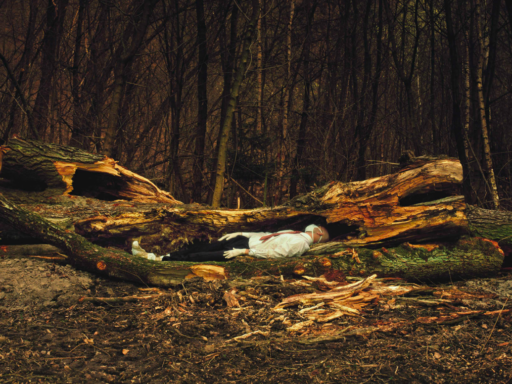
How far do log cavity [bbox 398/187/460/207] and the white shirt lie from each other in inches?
57.4

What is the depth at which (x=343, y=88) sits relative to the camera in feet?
34.9

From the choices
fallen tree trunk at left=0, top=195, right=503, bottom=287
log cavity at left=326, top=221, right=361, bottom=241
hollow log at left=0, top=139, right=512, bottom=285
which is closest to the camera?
fallen tree trunk at left=0, top=195, right=503, bottom=287

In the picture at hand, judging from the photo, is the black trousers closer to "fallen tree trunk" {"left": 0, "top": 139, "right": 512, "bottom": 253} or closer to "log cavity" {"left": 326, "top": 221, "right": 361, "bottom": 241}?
"fallen tree trunk" {"left": 0, "top": 139, "right": 512, "bottom": 253}

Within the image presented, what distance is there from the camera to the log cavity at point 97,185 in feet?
18.3

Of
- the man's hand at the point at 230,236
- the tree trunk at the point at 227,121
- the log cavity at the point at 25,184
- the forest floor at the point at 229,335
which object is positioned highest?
the tree trunk at the point at 227,121

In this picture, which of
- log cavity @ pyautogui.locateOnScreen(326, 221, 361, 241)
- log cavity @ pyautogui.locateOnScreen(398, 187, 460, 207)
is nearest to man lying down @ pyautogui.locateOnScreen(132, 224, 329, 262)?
log cavity @ pyautogui.locateOnScreen(326, 221, 361, 241)

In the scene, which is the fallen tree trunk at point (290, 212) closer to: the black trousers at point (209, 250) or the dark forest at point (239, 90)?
the black trousers at point (209, 250)

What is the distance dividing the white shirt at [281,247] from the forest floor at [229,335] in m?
0.68

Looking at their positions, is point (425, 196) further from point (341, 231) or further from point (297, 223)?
point (297, 223)

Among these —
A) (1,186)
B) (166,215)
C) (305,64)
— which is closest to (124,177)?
(166,215)

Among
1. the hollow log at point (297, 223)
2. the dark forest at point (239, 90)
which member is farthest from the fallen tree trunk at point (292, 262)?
the dark forest at point (239, 90)

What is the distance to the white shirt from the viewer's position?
466cm

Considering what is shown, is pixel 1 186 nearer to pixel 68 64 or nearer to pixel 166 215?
pixel 166 215

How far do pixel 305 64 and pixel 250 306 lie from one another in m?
8.67
